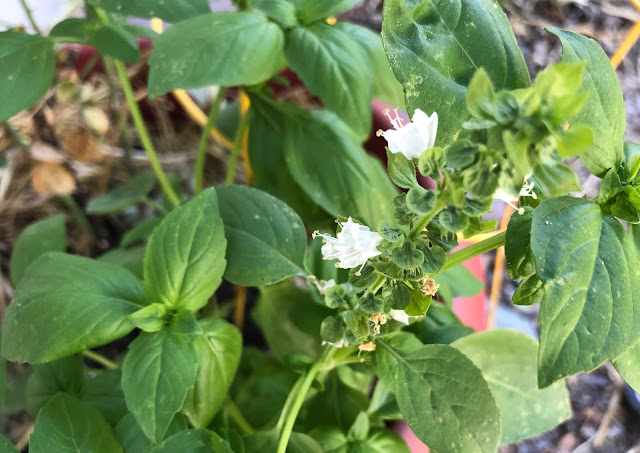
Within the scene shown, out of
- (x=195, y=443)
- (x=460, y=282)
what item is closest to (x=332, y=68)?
(x=460, y=282)

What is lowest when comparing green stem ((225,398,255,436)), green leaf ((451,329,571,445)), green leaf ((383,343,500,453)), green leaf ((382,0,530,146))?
green stem ((225,398,255,436))

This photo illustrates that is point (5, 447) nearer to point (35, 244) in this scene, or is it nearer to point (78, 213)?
point (35, 244)

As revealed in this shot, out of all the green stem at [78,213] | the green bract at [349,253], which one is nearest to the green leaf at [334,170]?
the green bract at [349,253]

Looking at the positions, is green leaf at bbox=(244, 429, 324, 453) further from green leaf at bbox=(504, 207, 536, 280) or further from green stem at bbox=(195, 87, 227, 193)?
green stem at bbox=(195, 87, 227, 193)

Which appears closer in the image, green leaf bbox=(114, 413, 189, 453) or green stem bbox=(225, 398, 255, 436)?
green leaf bbox=(114, 413, 189, 453)

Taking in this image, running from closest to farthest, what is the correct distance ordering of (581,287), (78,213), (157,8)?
(581,287), (157,8), (78,213)

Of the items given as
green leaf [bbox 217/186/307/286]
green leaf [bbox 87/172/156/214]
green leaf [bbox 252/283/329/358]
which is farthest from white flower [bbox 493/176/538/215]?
green leaf [bbox 87/172/156/214]

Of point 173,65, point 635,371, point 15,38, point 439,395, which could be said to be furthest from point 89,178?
point 635,371

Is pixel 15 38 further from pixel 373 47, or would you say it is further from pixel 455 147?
pixel 455 147
